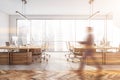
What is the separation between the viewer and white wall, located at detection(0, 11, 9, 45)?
14.0m

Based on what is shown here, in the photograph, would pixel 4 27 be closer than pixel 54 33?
Yes

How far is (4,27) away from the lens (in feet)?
48.2

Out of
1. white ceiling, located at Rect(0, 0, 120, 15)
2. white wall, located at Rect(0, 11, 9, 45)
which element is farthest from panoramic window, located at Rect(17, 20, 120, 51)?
white ceiling, located at Rect(0, 0, 120, 15)

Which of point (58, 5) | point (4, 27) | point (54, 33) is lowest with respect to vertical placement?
point (54, 33)

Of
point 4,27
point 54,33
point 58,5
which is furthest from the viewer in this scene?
point 54,33

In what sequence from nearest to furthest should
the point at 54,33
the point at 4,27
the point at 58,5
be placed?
the point at 58,5 < the point at 4,27 < the point at 54,33

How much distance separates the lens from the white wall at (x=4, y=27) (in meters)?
14.0

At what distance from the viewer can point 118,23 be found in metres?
14.2

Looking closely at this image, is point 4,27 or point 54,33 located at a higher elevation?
point 4,27

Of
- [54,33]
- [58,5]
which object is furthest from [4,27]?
[58,5]

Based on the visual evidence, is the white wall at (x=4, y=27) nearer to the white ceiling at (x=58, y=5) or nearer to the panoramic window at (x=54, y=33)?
the panoramic window at (x=54, y=33)

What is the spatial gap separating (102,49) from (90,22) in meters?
6.80

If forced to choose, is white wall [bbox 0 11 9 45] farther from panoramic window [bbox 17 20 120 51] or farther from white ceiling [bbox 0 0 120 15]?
white ceiling [bbox 0 0 120 15]

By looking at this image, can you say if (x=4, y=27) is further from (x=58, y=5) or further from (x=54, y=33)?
(x=58, y=5)
